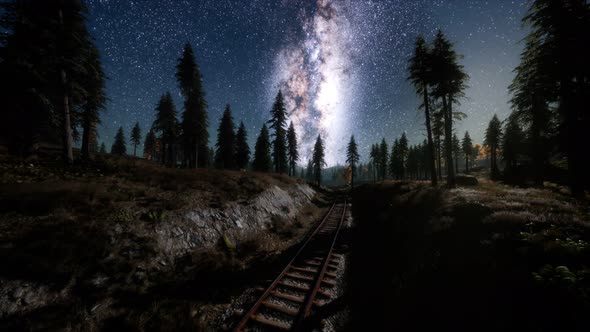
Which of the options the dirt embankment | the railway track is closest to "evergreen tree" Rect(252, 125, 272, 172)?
the dirt embankment

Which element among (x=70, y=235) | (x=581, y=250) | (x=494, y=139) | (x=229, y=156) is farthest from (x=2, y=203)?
(x=494, y=139)

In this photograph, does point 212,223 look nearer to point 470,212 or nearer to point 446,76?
point 470,212

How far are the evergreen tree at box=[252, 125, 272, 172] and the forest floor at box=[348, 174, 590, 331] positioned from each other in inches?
1453

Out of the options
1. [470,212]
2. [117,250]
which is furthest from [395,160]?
[117,250]

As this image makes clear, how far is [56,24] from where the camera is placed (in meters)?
12.5

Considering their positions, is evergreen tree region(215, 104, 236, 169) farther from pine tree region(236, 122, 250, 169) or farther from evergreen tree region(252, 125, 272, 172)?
evergreen tree region(252, 125, 272, 172)

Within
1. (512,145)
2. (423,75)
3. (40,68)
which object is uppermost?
(423,75)

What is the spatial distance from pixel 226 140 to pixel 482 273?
40.4 meters

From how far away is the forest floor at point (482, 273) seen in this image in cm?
331

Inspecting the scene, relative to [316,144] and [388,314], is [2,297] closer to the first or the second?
[388,314]

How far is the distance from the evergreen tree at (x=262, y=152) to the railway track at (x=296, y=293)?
117ft

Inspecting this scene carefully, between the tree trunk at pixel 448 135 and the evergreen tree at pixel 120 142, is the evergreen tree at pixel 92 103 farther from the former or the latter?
the evergreen tree at pixel 120 142

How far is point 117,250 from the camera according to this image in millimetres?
5871

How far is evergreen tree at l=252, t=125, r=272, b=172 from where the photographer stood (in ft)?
144
